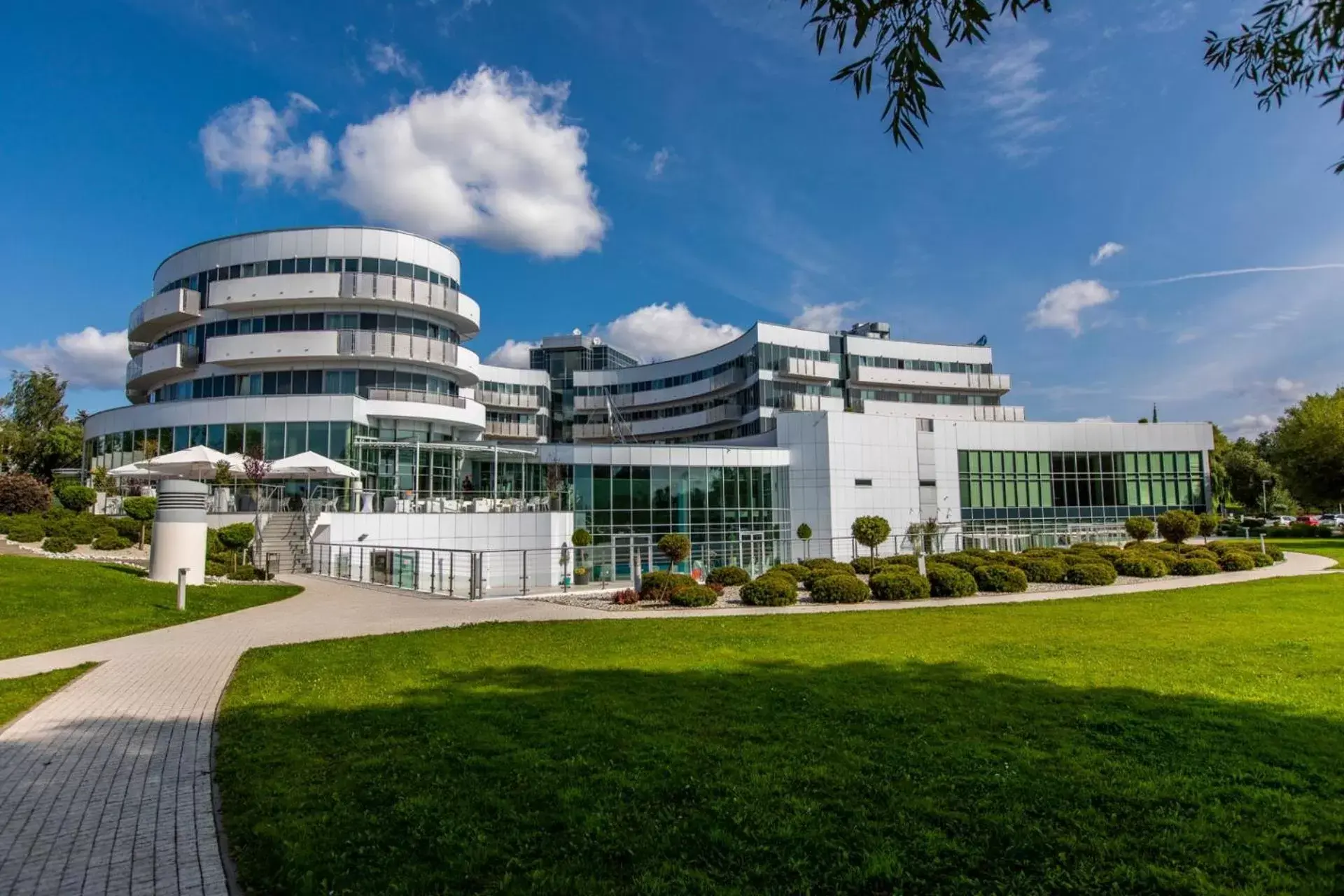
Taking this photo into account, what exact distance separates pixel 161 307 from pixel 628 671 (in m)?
44.6

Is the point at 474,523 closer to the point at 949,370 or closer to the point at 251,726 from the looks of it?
the point at 251,726

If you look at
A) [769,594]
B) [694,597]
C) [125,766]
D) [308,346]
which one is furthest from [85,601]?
[308,346]

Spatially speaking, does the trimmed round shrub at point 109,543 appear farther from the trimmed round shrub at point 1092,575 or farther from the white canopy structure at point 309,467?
the trimmed round shrub at point 1092,575

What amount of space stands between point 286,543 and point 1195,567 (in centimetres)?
3478

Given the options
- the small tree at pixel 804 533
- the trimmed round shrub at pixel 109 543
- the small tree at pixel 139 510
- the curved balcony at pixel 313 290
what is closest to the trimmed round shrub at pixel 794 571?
the small tree at pixel 804 533

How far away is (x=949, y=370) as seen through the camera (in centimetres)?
6969

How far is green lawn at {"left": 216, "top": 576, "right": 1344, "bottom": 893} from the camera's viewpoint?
14.8 feet

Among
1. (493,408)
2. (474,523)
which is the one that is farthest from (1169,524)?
(493,408)

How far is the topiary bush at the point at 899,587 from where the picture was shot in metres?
20.8

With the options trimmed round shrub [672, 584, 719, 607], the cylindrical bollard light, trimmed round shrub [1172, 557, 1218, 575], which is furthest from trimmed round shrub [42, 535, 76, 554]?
trimmed round shrub [1172, 557, 1218, 575]

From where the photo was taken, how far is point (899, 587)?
68.2ft

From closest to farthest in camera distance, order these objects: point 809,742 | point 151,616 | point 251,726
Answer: point 809,742
point 251,726
point 151,616

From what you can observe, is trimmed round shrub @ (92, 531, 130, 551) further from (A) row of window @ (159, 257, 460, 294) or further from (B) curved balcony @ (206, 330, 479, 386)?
(A) row of window @ (159, 257, 460, 294)

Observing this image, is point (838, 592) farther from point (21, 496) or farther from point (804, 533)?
point (21, 496)
